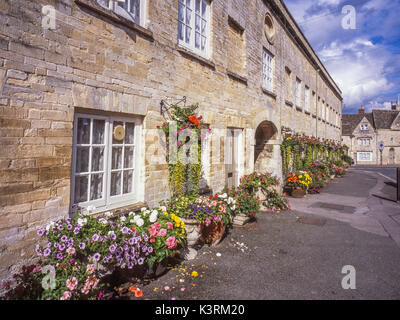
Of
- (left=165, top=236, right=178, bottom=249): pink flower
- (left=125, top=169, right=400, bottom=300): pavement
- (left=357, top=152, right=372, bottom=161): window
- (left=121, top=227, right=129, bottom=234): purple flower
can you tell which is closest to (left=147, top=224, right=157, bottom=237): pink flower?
(left=165, top=236, right=178, bottom=249): pink flower

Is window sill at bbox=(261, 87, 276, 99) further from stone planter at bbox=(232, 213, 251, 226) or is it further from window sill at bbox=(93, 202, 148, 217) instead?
window sill at bbox=(93, 202, 148, 217)

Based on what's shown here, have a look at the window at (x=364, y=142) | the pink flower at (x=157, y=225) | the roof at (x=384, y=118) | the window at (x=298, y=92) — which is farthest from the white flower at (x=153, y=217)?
the roof at (x=384, y=118)

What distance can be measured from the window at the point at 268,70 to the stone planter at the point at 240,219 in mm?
5292

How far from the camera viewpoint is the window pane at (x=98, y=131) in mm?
3926

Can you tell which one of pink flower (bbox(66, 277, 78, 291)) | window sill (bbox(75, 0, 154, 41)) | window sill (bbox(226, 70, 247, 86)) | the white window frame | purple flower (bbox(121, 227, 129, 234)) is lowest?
pink flower (bbox(66, 277, 78, 291))

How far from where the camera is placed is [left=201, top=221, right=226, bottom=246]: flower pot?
187 inches

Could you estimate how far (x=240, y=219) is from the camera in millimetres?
6090

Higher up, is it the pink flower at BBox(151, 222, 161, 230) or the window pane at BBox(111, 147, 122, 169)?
the window pane at BBox(111, 147, 122, 169)

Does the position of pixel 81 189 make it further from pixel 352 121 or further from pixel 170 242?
pixel 352 121

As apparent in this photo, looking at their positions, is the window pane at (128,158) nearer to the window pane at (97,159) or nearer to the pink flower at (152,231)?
the window pane at (97,159)

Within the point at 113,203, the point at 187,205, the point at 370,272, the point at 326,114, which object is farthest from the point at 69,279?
the point at 326,114

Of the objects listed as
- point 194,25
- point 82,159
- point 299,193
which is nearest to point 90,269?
point 82,159

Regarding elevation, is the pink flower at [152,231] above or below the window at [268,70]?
below
